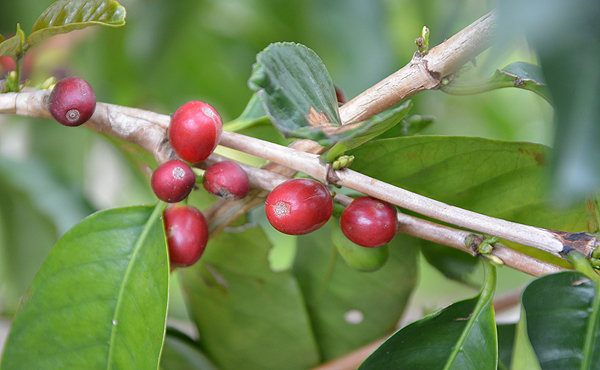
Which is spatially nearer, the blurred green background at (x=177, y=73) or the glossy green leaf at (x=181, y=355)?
the glossy green leaf at (x=181, y=355)

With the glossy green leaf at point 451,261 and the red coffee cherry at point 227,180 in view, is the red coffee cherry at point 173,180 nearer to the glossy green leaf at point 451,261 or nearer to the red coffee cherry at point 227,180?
the red coffee cherry at point 227,180

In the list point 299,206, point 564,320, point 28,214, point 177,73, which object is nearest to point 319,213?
point 299,206

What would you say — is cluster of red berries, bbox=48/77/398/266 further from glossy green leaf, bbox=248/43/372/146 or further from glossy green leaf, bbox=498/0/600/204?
glossy green leaf, bbox=498/0/600/204

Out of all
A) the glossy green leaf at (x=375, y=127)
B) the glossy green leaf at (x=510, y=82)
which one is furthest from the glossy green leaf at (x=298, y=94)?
the glossy green leaf at (x=510, y=82)

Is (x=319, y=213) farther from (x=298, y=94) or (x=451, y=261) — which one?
(x=451, y=261)

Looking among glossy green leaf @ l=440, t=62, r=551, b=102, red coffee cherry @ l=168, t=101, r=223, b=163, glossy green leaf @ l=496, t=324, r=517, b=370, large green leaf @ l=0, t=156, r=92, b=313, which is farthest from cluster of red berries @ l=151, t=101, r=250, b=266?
large green leaf @ l=0, t=156, r=92, b=313

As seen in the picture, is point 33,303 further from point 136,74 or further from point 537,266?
point 136,74
